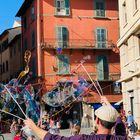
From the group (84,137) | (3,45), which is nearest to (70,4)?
(3,45)

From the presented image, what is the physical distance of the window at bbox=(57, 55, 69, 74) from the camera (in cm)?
4053

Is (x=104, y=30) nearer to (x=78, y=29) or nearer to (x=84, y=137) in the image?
(x=78, y=29)

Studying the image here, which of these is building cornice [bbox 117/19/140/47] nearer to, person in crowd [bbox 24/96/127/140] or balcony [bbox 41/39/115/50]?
balcony [bbox 41/39/115/50]

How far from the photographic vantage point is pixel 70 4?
1644 inches

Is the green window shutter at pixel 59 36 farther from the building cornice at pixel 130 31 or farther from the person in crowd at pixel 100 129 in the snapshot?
the person in crowd at pixel 100 129

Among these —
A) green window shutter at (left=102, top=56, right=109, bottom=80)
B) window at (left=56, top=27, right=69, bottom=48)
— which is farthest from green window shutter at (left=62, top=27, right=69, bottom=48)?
green window shutter at (left=102, top=56, right=109, bottom=80)

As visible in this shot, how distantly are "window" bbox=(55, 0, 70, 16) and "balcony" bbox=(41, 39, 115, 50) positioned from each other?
258 cm

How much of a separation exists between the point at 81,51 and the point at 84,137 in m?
36.7

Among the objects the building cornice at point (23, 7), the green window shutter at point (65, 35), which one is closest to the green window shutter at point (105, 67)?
the green window shutter at point (65, 35)

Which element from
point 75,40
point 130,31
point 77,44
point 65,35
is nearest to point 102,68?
point 77,44

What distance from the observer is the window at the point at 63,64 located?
40.5 metres

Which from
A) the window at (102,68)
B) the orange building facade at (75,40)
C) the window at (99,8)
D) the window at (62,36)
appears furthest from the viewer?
the window at (99,8)

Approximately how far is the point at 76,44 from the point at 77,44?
85 mm

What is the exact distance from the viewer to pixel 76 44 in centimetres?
A: 4091
